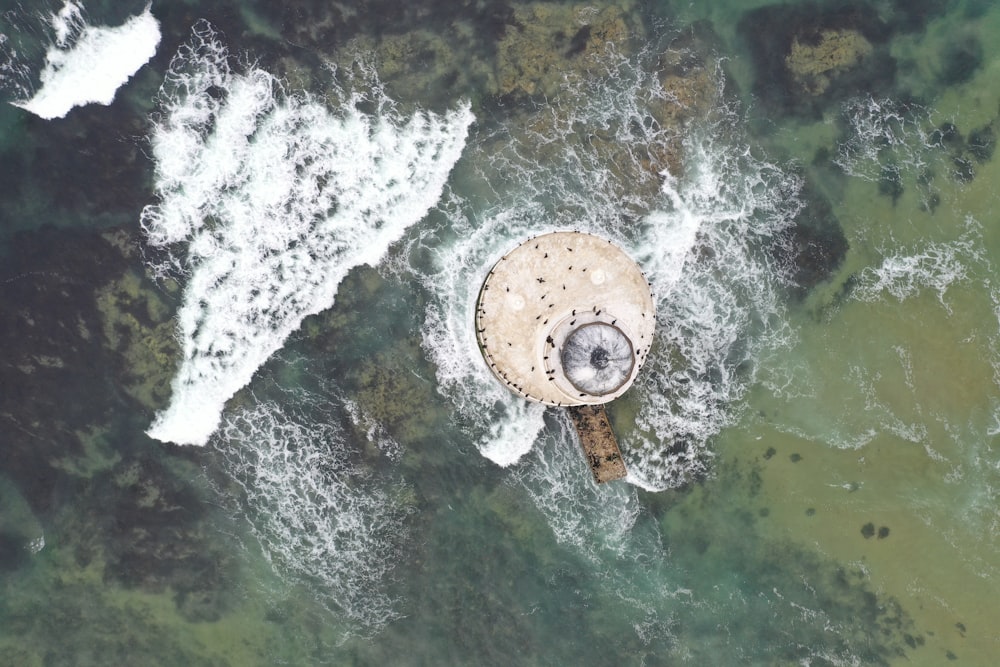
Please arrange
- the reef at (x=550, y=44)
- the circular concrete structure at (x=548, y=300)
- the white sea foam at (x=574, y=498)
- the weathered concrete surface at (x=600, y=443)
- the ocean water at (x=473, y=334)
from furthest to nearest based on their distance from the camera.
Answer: the reef at (x=550, y=44) < the white sea foam at (x=574, y=498) < the ocean water at (x=473, y=334) < the weathered concrete surface at (x=600, y=443) < the circular concrete structure at (x=548, y=300)

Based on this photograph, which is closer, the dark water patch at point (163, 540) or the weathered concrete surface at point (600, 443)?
the weathered concrete surface at point (600, 443)

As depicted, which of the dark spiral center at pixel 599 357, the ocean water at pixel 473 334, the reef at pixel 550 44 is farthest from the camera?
the reef at pixel 550 44

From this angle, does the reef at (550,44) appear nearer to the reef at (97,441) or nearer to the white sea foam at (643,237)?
the white sea foam at (643,237)

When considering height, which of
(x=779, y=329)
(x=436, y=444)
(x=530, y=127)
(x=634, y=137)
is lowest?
(x=436, y=444)

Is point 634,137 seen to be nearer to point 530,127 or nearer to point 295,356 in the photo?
point 530,127

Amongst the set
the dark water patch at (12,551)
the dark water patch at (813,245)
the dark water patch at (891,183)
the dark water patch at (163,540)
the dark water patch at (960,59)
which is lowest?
the dark water patch at (12,551)

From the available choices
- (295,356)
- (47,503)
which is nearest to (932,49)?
(295,356)

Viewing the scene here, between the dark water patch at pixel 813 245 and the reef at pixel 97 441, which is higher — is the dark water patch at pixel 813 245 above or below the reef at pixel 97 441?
above

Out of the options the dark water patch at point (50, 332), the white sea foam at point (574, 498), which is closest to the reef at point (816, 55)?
the white sea foam at point (574, 498)
